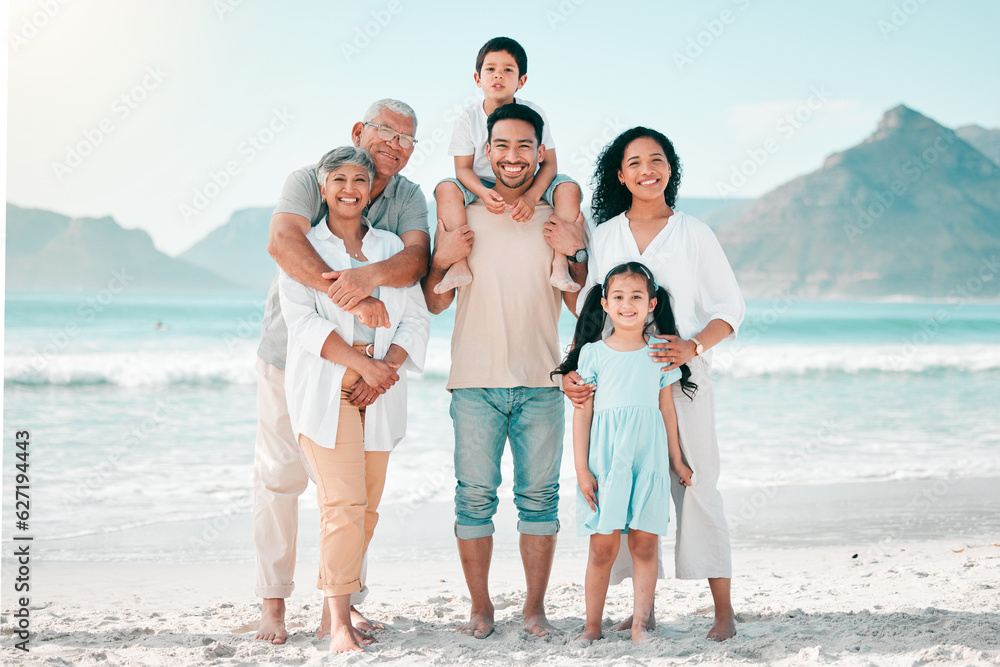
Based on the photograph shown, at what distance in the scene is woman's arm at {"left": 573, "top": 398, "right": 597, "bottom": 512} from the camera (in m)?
2.68

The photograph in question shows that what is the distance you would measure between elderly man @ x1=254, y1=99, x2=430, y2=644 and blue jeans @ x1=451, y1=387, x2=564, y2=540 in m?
0.57

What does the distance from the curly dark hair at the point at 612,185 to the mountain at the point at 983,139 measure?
51.8 metres

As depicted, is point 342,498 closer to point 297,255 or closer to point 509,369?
point 509,369

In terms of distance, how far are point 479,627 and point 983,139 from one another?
55135 millimetres

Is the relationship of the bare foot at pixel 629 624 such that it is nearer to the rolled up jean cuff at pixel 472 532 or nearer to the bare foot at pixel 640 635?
the bare foot at pixel 640 635

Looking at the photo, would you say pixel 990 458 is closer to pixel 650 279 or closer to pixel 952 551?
pixel 952 551

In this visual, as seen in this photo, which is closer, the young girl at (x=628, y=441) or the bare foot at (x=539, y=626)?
the young girl at (x=628, y=441)

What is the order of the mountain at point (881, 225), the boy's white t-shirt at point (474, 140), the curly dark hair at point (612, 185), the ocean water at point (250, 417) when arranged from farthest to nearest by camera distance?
the mountain at point (881, 225) → the ocean water at point (250, 417) → the boy's white t-shirt at point (474, 140) → the curly dark hair at point (612, 185)

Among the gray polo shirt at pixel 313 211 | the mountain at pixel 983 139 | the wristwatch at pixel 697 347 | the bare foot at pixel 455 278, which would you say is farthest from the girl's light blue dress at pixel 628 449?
the mountain at pixel 983 139

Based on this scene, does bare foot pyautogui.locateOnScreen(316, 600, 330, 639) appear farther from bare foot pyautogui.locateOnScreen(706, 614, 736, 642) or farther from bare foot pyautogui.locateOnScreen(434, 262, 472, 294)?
bare foot pyautogui.locateOnScreen(706, 614, 736, 642)

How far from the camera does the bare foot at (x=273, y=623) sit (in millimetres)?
2896

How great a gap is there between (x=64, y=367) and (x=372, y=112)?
12.2 m

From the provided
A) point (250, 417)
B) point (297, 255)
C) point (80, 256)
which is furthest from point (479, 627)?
Result: point (80, 256)

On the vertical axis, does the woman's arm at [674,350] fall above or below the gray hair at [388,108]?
below
